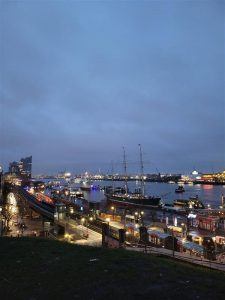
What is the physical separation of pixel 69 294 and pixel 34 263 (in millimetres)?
2776

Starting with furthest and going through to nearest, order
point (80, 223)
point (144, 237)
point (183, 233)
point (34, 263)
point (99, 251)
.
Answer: point (80, 223), point (183, 233), point (144, 237), point (99, 251), point (34, 263)

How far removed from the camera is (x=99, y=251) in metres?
10.7

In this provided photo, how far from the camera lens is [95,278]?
285 inches

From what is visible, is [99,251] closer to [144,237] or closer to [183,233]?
[144,237]

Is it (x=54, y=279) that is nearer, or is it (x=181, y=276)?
(x=54, y=279)

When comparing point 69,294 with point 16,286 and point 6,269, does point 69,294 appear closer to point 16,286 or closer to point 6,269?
point 16,286

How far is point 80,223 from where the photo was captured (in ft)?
106

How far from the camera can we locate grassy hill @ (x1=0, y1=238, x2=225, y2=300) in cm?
628

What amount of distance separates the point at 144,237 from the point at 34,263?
14.3m

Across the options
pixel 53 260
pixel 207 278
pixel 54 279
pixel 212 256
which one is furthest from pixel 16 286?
pixel 212 256

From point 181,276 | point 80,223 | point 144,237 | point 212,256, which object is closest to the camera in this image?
point 181,276

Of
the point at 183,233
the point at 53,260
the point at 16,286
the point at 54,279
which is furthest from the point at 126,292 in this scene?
the point at 183,233

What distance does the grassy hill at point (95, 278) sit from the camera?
6.28 meters

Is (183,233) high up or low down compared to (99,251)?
down
